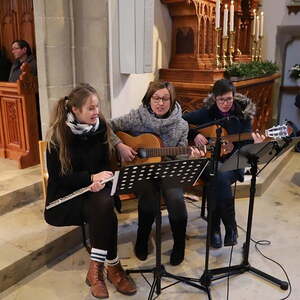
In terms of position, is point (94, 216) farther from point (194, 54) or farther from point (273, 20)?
point (273, 20)

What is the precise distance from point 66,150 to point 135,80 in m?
1.47

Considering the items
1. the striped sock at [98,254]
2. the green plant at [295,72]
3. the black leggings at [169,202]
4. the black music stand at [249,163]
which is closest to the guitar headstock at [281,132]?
the black music stand at [249,163]

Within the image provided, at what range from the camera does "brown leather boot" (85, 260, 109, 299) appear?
2121 millimetres

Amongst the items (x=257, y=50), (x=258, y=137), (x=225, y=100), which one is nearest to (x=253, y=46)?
(x=257, y=50)

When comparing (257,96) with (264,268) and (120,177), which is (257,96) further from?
(120,177)

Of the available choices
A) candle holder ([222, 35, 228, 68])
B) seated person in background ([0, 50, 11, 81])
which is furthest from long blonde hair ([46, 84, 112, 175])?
candle holder ([222, 35, 228, 68])

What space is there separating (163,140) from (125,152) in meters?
0.28

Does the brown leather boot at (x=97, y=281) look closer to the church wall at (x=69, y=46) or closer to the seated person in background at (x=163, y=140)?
the seated person in background at (x=163, y=140)

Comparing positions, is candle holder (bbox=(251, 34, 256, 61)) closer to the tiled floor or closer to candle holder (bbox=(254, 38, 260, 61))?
candle holder (bbox=(254, 38, 260, 61))

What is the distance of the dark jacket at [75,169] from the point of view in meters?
2.15

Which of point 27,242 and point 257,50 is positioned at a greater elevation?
point 257,50

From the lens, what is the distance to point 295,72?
5.74m

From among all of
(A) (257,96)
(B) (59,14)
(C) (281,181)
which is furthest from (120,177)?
(A) (257,96)

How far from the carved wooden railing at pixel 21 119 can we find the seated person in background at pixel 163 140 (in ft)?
3.49
